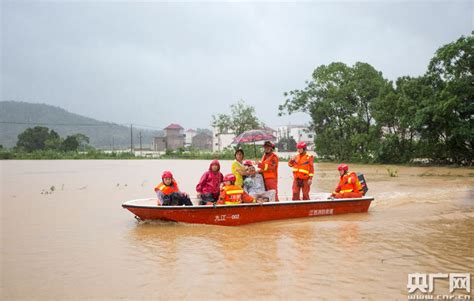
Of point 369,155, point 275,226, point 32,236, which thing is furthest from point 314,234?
point 369,155

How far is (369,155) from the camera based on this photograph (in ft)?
112

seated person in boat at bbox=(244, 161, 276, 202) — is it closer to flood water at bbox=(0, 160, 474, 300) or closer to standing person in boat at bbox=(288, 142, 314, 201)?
flood water at bbox=(0, 160, 474, 300)

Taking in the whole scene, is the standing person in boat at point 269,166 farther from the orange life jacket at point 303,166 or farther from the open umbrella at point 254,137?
the open umbrella at point 254,137

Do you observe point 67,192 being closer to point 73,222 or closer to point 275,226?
point 73,222

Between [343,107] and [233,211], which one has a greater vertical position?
[343,107]

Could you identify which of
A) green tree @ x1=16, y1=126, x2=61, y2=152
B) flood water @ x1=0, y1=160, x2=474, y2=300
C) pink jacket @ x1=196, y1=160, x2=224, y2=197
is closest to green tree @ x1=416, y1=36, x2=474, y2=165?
flood water @ x1=0, y1=160, x2=474, y2=300

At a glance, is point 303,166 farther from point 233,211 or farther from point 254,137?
point 233,211

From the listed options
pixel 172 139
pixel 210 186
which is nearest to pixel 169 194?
pixel 210 186

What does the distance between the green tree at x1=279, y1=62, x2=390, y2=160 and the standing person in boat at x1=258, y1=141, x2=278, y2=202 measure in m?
23.8

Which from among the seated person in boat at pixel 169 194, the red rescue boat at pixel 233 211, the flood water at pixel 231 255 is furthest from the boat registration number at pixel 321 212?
the seated person in boat at pixel 169 194

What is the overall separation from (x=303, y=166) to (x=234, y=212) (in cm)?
232

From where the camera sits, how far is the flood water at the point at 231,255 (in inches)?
214

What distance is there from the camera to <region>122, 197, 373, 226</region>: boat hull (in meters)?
8.80

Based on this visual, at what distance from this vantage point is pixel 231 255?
697 centimetres
